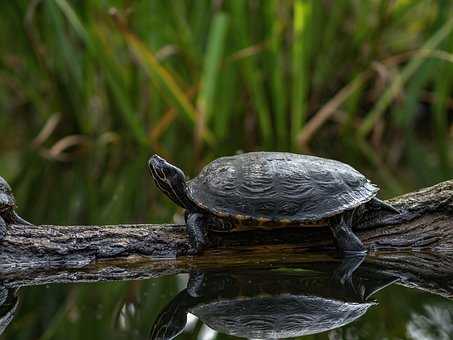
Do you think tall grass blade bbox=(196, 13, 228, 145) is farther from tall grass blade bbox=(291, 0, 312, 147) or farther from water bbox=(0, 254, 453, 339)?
water bbox=(0, 254, 453, 339)

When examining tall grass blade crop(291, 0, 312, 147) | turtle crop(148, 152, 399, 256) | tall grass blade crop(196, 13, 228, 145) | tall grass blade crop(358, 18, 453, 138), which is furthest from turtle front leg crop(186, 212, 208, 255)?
tall grass blade crop(358, 18, 453, 138)

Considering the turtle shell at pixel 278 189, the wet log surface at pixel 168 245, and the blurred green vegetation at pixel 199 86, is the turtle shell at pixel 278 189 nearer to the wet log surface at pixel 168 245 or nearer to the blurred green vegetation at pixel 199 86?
the wet log surface at pixel 168 245

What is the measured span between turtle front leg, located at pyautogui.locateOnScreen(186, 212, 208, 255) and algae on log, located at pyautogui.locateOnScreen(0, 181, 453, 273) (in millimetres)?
54

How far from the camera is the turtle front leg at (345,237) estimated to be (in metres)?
2.98

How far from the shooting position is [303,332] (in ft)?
7.24

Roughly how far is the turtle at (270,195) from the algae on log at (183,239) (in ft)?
0.22

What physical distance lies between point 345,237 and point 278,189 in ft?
1.07

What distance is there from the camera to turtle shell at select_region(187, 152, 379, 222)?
2.89 m

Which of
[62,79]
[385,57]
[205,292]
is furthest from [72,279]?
[385,57]

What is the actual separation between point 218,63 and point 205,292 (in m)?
3.57

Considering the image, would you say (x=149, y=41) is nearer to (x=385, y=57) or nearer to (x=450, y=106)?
(x=385, y=57)

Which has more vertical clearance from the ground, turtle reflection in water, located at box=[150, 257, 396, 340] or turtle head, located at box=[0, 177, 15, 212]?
turtle head, located at box=[0, 177, 15, 212]

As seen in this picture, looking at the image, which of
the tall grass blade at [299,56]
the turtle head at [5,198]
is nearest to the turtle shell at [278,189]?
the turtle head at [5,198]

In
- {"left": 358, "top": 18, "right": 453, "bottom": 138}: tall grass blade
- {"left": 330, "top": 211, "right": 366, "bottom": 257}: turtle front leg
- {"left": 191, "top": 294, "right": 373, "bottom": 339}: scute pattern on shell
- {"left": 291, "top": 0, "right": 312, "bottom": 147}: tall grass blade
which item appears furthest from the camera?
{"left": 358, "top": 18, "right": 453, "bottom": 138}: tall grass blade
